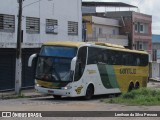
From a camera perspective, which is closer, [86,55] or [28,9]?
[86,55]

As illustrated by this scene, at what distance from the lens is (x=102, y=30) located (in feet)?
186

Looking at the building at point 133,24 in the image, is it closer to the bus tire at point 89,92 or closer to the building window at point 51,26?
the building window at point 51,26

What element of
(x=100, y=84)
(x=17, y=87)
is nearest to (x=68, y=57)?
(x=100, y=84)

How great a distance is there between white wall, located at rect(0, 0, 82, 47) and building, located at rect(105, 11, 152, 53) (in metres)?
19.8

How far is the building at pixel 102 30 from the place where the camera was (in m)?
51.3

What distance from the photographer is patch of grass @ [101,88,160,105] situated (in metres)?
22.5

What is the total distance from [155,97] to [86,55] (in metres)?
4.82

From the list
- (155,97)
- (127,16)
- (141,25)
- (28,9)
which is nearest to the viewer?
(155,97)

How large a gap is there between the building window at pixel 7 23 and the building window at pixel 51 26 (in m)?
4.56

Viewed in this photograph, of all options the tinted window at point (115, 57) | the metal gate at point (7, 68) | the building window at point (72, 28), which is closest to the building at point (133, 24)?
the building window at point (72, 28)

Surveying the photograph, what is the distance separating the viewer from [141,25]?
65688 millimetres

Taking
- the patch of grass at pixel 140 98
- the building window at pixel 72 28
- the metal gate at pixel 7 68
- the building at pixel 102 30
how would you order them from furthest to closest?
the building at pixel 102 30 < the building window at pixel 72 28 < the metal gate at pixel 7 68 < the patch of grass at pixel 140 98

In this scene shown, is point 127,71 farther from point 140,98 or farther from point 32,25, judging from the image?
point 140,98

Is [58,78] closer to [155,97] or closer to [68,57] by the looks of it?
[68,57]
